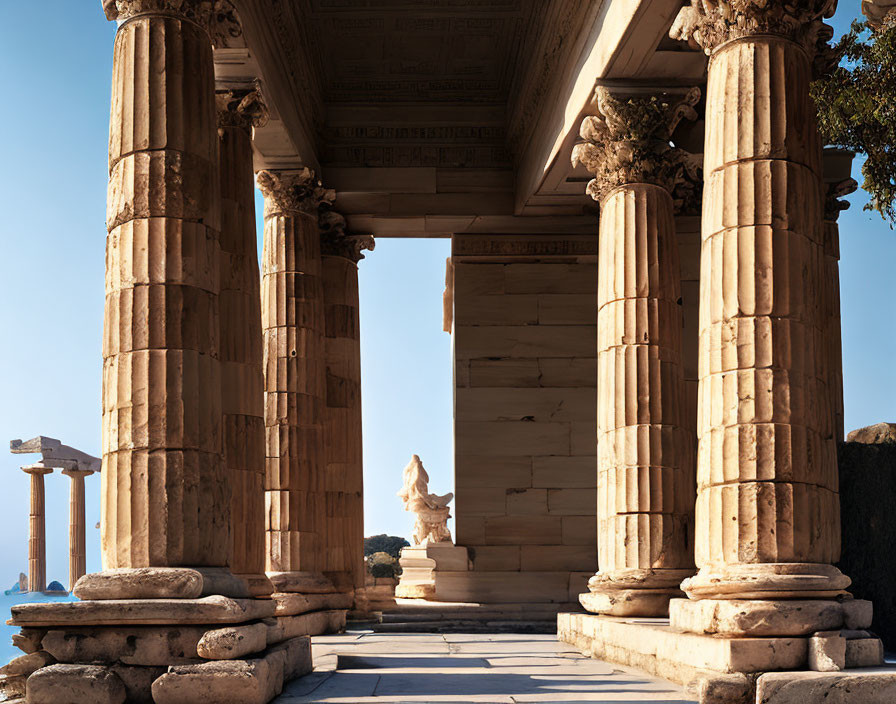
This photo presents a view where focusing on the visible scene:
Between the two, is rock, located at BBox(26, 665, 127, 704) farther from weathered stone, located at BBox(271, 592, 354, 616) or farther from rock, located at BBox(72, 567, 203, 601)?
weathered stone, located at BBox(271, 592, 354, 616)

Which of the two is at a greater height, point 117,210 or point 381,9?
point 381,9

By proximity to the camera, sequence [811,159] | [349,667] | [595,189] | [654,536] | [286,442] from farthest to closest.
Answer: [286,442], [595,189], [654,536], [349,667], [811,159]

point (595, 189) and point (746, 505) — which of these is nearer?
point (746, 505)

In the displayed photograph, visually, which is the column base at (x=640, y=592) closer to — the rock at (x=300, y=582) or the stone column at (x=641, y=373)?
the stone column at (x=641, y=373)

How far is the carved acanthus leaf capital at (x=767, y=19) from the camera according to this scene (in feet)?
49.5

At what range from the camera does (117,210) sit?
1562cm

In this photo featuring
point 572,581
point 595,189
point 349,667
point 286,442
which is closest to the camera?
point 349,667

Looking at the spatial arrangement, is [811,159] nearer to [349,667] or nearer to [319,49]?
[349,667]

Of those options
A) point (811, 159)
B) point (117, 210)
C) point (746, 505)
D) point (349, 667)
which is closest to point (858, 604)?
point (746, 505)

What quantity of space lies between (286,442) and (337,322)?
5.04m

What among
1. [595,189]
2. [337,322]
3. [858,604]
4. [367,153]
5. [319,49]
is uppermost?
[319,49]

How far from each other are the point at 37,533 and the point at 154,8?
5899 centimetres

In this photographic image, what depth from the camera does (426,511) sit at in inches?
1618

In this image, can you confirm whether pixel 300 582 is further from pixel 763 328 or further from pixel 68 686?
pixel 763 328
